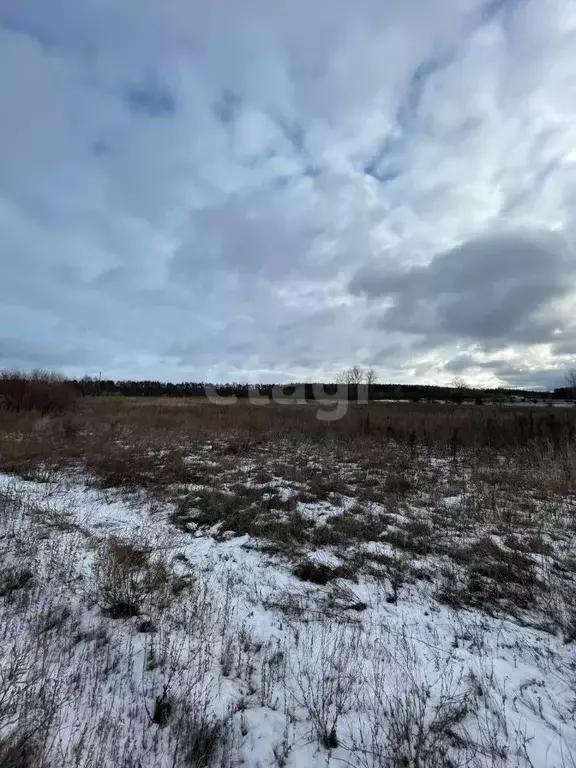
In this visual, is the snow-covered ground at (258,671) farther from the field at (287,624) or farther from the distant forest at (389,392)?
the distant forest at (389,392)

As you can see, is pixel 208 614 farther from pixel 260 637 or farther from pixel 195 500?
pixel 195 500

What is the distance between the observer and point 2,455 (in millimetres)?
11312

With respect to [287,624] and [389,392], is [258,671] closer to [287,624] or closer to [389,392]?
[287,624]

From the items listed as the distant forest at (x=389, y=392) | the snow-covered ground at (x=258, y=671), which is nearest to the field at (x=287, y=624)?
the snow-covered ground at (x=258, y=671)

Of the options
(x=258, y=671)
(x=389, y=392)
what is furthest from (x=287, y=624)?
(x=389, y=392)

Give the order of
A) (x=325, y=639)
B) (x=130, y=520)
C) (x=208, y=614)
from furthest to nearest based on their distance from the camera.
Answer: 1. (x=130, y=520)
2. (x=208, y=614)
3. (x=325, y=639)

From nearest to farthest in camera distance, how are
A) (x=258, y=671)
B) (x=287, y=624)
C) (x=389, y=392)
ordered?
(x=258, y=671)
(x=287, y=624)
(x=389, y=392)

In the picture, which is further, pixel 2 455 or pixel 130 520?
pixel 2 455

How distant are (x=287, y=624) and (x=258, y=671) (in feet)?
2.14

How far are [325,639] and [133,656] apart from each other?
172cm

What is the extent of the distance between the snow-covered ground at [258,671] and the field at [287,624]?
0.05 feet

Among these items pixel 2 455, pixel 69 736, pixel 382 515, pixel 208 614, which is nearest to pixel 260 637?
pixel 208 614

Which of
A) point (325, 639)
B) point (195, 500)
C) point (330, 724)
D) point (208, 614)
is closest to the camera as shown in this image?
point (330, 724)

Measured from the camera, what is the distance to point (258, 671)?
10.4ft
